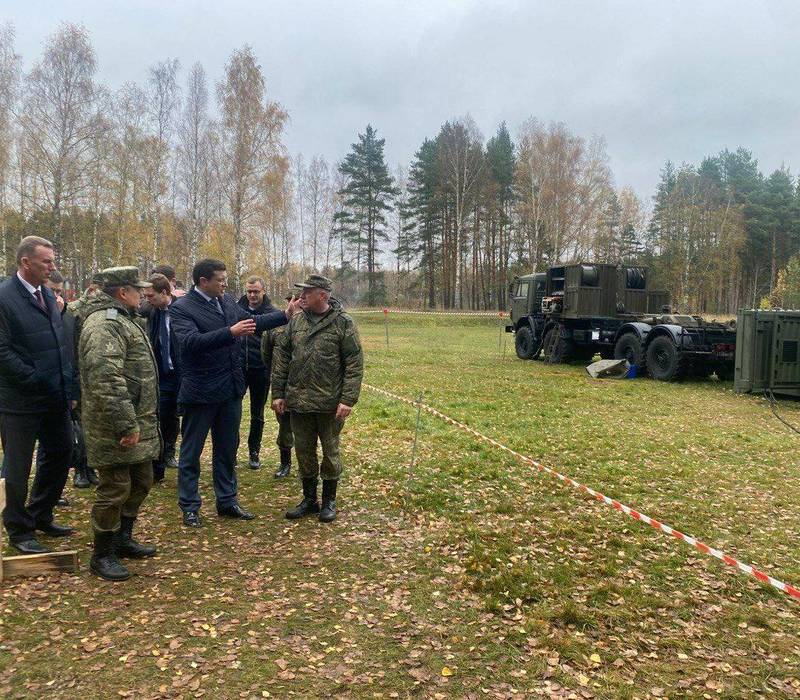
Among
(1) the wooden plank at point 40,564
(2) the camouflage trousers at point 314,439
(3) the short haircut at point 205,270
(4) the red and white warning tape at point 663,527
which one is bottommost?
(4) the red and white warning tape at point 663,527

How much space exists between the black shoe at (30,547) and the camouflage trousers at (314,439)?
1.89 metres

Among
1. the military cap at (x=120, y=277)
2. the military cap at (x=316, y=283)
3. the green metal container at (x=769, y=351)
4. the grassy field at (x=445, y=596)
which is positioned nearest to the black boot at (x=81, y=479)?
the grassy field at (x=445, y=596)

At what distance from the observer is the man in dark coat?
5.86 metres

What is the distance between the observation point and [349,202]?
43.0 m

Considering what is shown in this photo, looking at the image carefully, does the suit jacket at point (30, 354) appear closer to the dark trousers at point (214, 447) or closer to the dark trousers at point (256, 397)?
the dark trousers at point (214, 447)

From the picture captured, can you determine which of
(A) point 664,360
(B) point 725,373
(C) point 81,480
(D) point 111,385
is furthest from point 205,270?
(B) point 725,373

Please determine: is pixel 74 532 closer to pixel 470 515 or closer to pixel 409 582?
pixel 409 582

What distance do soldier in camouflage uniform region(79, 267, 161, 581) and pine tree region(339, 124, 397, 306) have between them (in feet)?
132

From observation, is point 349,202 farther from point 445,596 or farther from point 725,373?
point 445,596

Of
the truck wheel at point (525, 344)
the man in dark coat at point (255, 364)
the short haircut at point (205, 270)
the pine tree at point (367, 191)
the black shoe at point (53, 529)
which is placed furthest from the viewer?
the pine tree at point (367, 191)

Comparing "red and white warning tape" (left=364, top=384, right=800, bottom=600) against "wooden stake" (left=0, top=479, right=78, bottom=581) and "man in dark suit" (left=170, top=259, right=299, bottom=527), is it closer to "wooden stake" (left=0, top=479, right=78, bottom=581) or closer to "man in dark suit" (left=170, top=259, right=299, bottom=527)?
"man in dark suit" (left=170, top=259, right=299, bottom=527)

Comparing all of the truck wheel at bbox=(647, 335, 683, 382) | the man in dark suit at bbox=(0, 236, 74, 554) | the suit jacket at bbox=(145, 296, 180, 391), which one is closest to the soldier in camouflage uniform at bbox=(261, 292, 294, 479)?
the suit jacket at bbox=(145, 296, 180, 391)

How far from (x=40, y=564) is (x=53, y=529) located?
69 cm

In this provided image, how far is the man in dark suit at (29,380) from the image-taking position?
3738 millimetres
